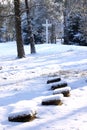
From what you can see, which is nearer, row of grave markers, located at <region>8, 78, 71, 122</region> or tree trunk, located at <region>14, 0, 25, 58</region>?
row of grave markers, located at <region>8, 78, 71, 122</region>

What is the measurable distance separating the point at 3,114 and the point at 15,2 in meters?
13.4

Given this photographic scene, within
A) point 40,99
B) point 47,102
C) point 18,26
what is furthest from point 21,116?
point 18,26

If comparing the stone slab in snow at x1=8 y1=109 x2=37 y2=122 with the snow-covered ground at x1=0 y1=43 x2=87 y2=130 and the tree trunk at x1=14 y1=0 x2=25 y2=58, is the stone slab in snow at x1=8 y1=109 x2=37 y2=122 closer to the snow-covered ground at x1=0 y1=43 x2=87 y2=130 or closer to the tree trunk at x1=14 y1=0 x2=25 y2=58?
the snow-covered ground at x1=0 y1=43 x2=87 y2=130

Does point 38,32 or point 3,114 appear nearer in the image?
point 3,114

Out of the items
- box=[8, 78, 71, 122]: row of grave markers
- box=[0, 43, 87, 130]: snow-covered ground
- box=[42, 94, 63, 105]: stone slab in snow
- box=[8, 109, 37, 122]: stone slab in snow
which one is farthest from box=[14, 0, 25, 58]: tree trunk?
box=[8, 109, 37, 122]: stone slab in snow

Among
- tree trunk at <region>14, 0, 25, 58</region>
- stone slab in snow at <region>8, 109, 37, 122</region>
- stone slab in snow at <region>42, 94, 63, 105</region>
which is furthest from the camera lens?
tree trunk at <region>14, 0, 25, 58</region>

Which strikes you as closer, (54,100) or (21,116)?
(21,116)

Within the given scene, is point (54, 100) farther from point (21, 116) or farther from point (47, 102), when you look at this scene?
point (21, 116)

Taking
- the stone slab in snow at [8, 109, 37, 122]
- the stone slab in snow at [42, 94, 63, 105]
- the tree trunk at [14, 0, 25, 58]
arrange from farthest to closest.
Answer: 1. the tree trunk at [14, 0, 25, 58]
2. the stone slab in snow at [42, 94, 63, 105]
3. the stone slab in snow at [8, 109, 37, 122]

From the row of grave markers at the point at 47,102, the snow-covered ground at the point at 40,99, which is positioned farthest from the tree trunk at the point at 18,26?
the row of grave markers at the point at 47,102

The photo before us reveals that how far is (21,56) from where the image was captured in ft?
70.4

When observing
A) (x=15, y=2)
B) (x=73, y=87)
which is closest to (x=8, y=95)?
(x=73, y=87)

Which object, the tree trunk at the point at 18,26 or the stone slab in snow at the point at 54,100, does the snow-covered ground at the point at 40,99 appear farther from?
the tree trunk at the point at 18,26

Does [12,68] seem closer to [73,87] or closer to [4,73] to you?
[4,73]
